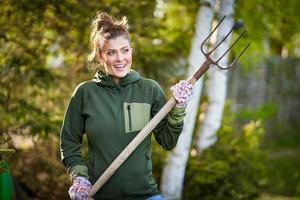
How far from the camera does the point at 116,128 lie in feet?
10.1

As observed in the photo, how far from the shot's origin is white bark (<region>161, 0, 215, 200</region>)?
244 inches

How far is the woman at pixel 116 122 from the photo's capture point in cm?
308

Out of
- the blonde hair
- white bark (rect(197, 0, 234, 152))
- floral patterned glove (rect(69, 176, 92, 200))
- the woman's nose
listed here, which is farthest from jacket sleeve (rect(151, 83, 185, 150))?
white bark (rect(197, 0, 234, 152))

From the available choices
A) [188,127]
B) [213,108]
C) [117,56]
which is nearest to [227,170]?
[188,127]

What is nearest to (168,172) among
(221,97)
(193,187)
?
(193,187)

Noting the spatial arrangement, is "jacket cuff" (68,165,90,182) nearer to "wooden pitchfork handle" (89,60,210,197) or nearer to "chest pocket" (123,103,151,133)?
"wooden pitchfork handle" (89,60,210,197)

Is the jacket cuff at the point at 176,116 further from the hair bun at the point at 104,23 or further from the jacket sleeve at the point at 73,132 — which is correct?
the hair bun at the point at 104,23

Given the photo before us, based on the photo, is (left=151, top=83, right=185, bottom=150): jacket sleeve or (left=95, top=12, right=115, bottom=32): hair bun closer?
(left=151, top=83, right=185, bottom=150): jacket sleeve

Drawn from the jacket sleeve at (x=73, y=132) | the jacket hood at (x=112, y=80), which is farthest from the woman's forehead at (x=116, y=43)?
the jacket sleeve at (x=73, y=132)

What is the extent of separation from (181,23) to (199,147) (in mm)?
1703

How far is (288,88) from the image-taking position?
44.9 feet

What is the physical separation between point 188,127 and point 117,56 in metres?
3.19

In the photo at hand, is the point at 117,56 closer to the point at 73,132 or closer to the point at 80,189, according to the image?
the point at 73,132

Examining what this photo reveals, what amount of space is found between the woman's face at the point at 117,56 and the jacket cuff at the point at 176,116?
13.7 inches
